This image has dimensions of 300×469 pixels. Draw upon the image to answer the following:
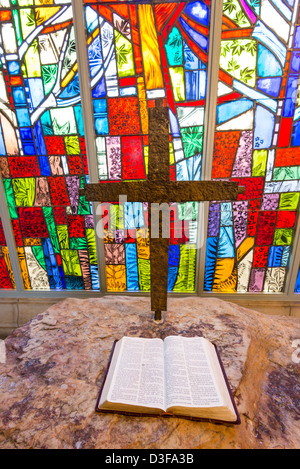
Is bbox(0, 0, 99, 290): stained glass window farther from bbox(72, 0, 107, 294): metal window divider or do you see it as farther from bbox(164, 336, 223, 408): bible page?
bbox(164, 336, 223, 408): bible page

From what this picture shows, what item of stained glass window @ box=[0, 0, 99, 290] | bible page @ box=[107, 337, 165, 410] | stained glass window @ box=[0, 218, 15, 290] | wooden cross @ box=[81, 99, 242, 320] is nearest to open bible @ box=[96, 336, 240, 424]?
bible page @ box=[107, 337, 165, 410]

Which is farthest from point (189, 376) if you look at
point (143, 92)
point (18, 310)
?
point (18, 310)

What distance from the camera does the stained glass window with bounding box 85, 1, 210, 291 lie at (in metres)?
2.08

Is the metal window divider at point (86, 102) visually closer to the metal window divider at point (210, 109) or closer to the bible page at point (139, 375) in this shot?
the metal window divider at point (210, 109)

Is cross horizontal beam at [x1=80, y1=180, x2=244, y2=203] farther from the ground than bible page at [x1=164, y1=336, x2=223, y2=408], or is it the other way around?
cross horizontal beam at [x1=80, y1=180, x2=244, y2=203]

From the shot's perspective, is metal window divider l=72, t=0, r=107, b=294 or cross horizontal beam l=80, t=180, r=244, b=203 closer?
cross horizontal beam l=80, t=180, r=244, b=203

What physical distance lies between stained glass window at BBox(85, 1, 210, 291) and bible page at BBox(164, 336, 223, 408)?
4.54 feet

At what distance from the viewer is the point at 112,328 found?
1.63m

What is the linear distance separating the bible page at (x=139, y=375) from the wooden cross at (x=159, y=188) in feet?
1.51

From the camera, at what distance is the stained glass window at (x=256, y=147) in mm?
2047

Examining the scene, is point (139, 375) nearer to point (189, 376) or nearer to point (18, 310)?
point (189, 376)

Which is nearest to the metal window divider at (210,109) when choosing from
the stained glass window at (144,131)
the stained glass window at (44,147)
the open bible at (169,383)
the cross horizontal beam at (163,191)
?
the stained glass window at (144,131)

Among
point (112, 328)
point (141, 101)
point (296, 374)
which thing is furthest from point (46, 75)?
point (296, 374)

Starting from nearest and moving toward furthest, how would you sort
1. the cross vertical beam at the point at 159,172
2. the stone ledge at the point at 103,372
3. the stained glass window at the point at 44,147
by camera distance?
the stone ledge at the point at 103,372
the cross vertical beam at the point at 159,172
the stained glass window at the point at 44,147
